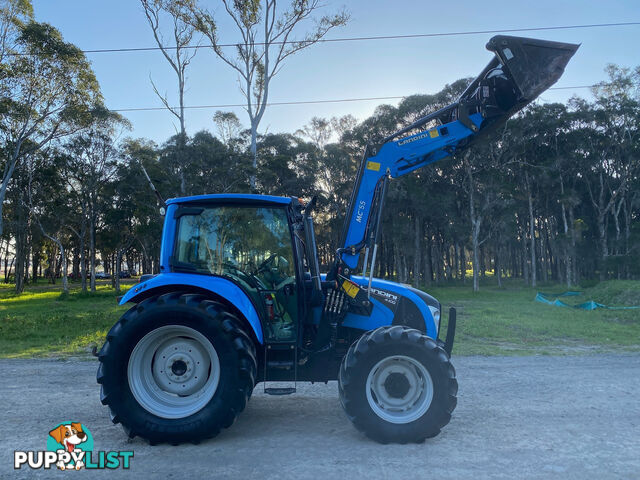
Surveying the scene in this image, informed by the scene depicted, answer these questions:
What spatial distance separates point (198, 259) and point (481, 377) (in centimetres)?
495

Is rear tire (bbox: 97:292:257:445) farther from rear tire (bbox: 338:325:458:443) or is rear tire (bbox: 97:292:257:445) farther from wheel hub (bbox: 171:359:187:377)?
rear tire (bbox: 338:325:458:443)

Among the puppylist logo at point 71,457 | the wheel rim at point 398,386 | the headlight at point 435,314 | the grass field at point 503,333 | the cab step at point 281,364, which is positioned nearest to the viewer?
the puppylist logo at point 71,457

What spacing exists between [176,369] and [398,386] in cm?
230

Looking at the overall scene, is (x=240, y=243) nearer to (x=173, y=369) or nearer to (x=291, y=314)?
(x=291, y=314)

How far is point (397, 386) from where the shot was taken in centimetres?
471

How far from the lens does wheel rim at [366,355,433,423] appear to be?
183 inches

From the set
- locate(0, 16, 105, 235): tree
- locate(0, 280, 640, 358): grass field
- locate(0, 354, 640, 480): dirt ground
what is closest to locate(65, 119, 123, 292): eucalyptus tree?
locate(0, 16, 105, 235): tree

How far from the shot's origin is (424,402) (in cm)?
462

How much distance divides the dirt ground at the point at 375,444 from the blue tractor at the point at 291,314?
0.31m

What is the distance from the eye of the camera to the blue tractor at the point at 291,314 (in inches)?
180

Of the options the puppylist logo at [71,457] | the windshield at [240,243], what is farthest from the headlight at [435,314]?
the puppylist logo at [71,457]

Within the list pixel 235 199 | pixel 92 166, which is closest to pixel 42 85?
pixel 92 166

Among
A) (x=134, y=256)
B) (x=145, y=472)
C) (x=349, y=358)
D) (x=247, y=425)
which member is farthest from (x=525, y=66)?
(x=134, y=256)

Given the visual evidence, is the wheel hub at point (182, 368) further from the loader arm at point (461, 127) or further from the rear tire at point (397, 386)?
the loader arm at point (461, 127)
